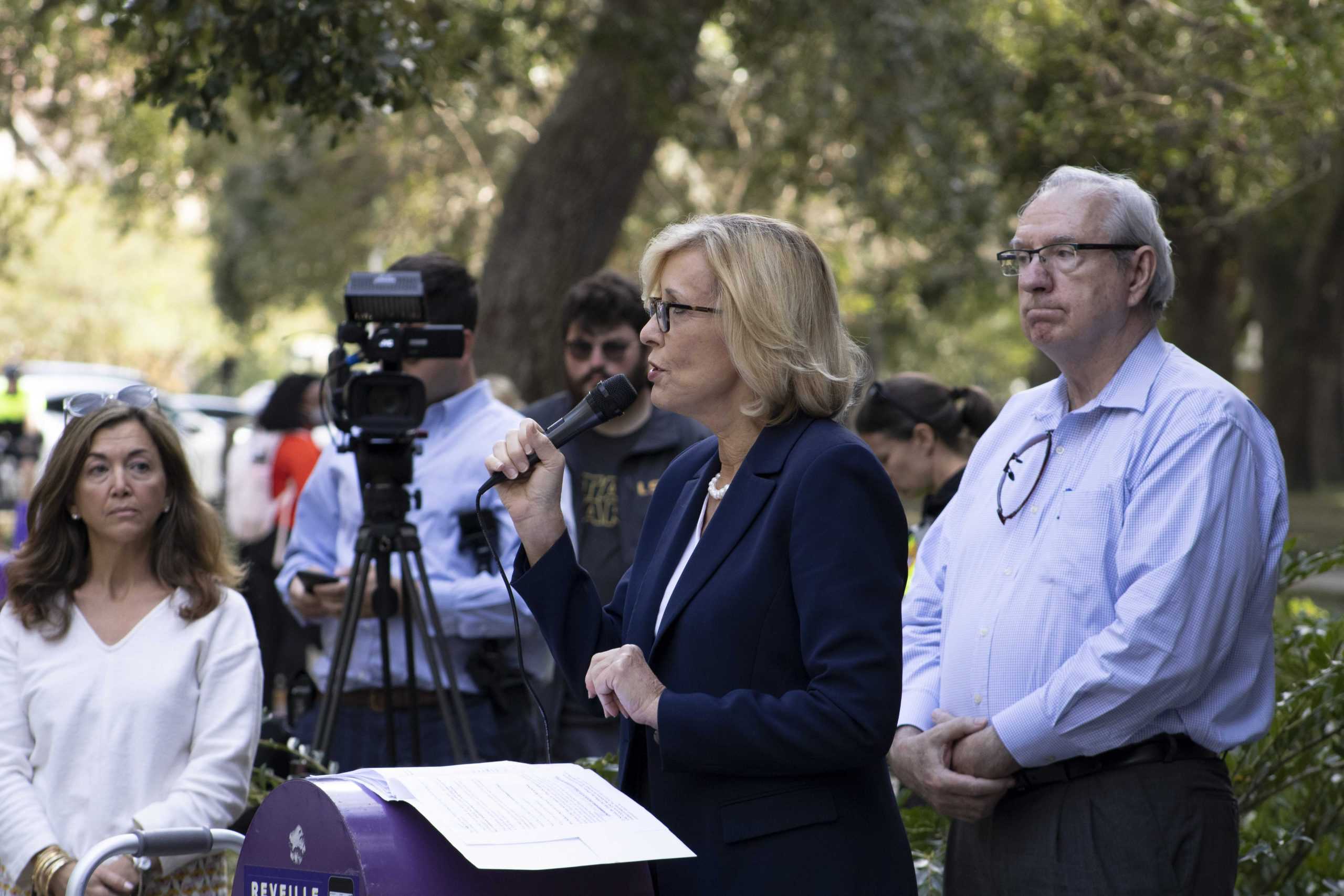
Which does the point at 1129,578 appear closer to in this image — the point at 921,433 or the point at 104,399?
the point at 921,433

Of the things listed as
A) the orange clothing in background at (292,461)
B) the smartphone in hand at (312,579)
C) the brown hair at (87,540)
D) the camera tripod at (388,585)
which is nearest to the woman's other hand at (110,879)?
the brown hair at (87,540)

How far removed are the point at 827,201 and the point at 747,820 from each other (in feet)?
47.2

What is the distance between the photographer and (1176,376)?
9.59 feet

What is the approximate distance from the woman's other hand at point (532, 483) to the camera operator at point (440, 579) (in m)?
1.39

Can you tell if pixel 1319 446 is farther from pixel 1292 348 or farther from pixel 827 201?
pixel 827 201

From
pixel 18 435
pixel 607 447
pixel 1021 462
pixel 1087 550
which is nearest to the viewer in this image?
pixel 1087 550

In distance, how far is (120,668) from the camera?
3.44 meters

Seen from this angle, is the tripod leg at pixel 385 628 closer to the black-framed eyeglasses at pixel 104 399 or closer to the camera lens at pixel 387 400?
the camera lens at pixel 387 400

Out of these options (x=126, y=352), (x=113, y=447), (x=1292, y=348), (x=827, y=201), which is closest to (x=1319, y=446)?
(x=1292, y=348)

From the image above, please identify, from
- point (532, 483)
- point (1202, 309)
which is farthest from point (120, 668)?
point (1202, 309)

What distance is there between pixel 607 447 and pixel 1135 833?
92.5 inches

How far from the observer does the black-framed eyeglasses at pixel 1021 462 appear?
119 inches

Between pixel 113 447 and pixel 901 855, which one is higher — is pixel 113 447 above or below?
above

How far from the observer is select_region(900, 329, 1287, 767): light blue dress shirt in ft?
8.71
